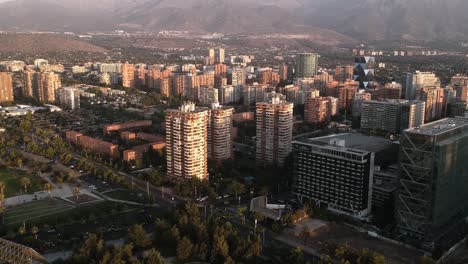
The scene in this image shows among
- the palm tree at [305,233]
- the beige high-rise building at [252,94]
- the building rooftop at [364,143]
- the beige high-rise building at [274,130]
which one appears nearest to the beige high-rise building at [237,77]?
the beige high-rise building at [252,94]

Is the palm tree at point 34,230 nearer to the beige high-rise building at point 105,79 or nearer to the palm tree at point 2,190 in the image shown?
the palm tree at point 2,190

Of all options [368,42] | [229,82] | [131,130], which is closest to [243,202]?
[131,130]

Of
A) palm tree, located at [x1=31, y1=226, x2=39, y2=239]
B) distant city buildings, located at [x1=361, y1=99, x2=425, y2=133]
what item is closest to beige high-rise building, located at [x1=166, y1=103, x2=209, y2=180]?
palm tree, located at [x1=31, y1=226, x2=39, y2=239]

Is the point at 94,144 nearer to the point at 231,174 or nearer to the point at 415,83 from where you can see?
the point at 231,174

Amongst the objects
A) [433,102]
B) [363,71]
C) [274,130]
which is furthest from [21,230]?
[363,71]

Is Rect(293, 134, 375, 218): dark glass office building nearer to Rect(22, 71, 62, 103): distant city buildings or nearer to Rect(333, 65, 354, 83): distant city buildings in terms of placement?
Rect(22, 71, 62, 103): distant city buildings

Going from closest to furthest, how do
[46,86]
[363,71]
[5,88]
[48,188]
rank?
[48,188]
[5,88]
[46,86]
[363,71]
